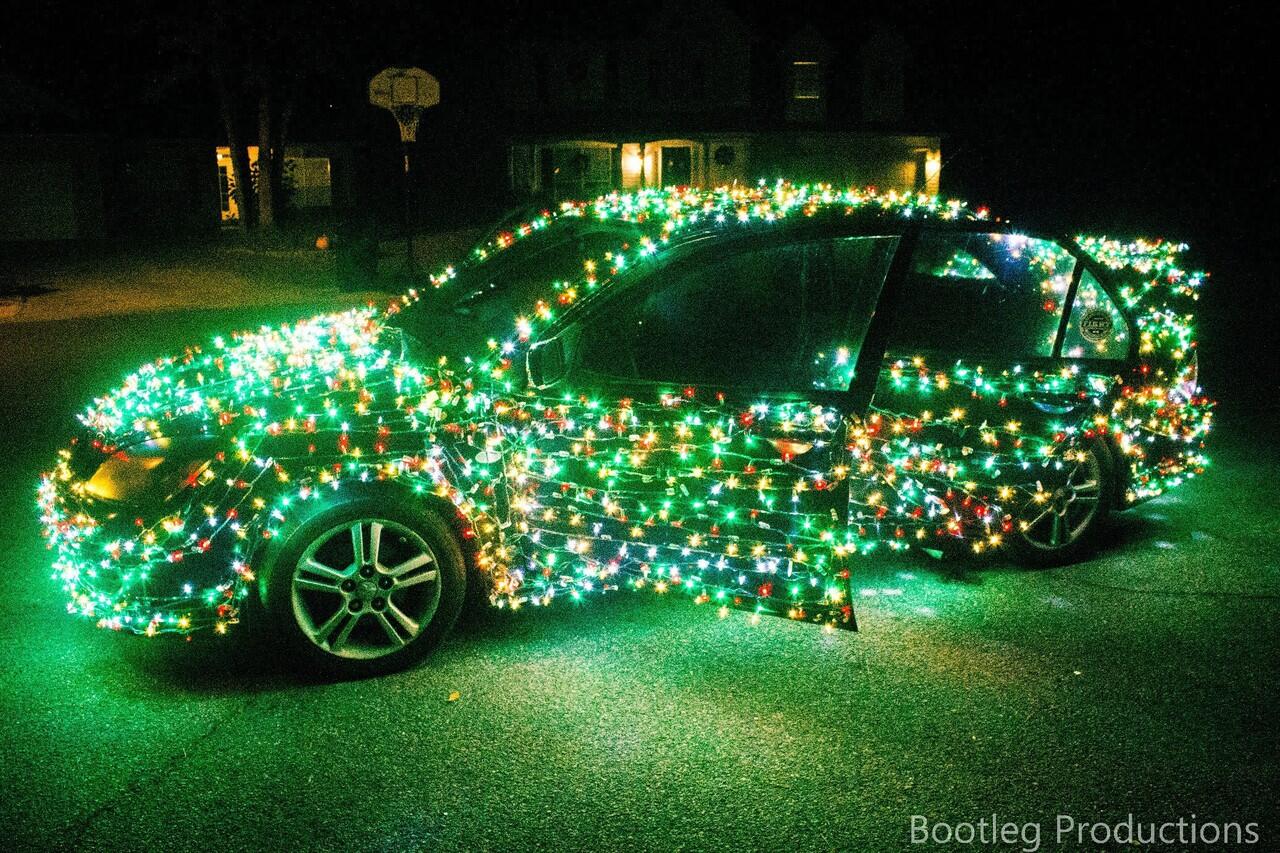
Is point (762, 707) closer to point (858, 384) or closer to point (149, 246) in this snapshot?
point (858, 384)

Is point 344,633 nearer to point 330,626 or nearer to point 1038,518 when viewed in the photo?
point 330,626

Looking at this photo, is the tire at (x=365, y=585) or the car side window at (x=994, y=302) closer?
the tire at (x=365, y=585)

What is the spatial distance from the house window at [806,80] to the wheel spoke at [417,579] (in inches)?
1435

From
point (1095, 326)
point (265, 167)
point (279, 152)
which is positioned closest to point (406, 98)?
point (1095, 326)

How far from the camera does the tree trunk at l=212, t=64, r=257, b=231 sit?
115ft

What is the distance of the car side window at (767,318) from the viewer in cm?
505

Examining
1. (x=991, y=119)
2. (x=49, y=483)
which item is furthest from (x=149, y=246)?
(x=49, y=483)

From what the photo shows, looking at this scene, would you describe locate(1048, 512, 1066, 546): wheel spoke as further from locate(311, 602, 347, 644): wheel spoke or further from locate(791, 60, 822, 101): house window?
locate(791, 60, 822, 101): house window

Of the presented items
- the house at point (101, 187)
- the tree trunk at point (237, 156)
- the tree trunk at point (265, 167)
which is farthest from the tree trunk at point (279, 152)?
the house at point (101, 187)

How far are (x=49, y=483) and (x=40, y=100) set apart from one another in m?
36.0

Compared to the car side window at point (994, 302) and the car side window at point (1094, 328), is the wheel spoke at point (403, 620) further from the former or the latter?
the car side window at point (1094, 328)

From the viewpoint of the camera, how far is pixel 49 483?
15.5 feet

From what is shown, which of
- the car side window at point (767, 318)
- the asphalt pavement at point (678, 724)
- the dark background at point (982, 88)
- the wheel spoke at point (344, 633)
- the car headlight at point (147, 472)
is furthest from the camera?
the dark background at point (982, 88)

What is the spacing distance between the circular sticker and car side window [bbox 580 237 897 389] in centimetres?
116
